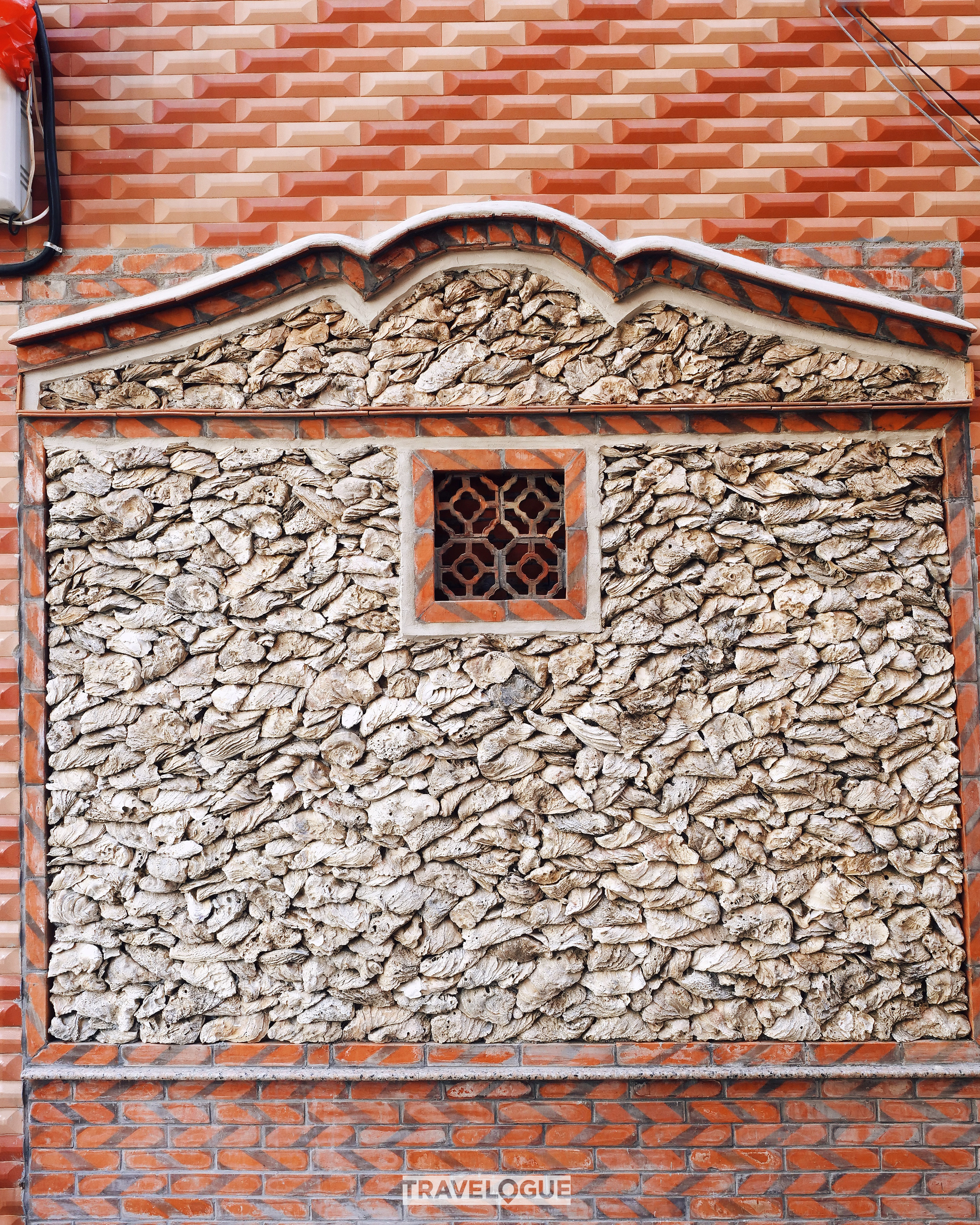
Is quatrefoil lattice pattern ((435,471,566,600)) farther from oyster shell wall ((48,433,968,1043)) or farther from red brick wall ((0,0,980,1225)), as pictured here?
red brick wall ((0,0,980,1225))

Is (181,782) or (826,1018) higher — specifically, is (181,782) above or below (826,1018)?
above

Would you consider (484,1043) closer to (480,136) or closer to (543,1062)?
(543,1062)

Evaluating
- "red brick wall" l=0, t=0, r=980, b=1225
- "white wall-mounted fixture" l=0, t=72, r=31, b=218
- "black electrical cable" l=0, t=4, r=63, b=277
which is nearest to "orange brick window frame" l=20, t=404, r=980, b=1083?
"red brick wall" l=0, t=0, r=980, b=1225

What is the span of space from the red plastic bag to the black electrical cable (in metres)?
0.06

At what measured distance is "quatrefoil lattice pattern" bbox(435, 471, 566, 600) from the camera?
111 inches

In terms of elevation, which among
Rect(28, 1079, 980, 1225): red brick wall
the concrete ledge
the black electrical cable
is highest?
the black electrical cable

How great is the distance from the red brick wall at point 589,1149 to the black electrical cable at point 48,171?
3.09 meters

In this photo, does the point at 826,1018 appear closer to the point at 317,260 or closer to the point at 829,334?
the point at 829,334

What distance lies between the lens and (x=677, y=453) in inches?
110

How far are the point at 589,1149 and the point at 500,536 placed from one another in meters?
2.23

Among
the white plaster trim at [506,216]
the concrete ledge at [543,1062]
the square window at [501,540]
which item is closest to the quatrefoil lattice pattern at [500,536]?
the square window at [501,540]

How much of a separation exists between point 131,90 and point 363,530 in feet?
6.27

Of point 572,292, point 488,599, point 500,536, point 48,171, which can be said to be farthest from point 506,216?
point 48,171

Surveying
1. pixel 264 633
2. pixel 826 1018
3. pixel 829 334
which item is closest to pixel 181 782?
pixel 264 633
